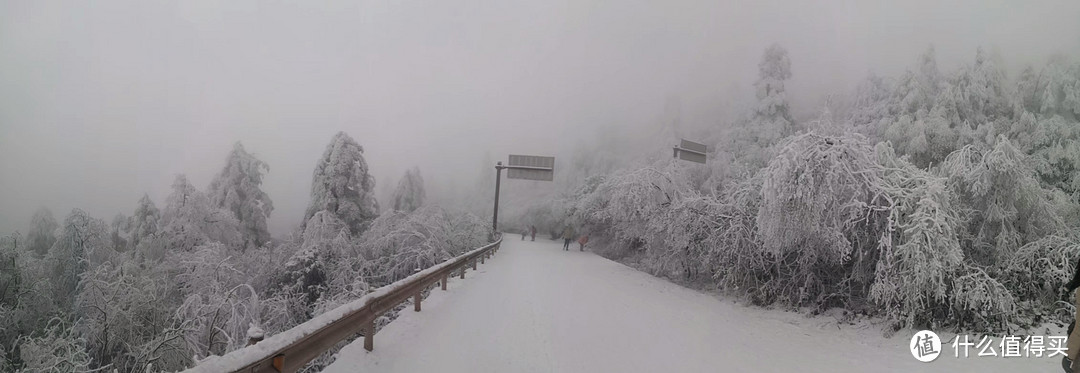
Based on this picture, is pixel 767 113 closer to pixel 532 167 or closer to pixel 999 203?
pixel 532 167

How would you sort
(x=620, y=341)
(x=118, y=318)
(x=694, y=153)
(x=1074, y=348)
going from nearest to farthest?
(x=1074, y=348)
(x=620, y=341)
(x=118, y=318)
(x=694, y=153)

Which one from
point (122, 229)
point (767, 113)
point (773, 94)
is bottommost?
point (122, 229)

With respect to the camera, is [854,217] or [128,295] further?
[128,295]

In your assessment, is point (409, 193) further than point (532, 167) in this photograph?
Yes

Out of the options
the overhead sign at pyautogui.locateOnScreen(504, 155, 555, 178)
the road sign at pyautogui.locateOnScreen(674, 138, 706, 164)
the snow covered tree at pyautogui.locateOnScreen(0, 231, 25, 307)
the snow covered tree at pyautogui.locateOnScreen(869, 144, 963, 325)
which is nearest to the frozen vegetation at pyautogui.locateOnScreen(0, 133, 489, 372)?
the snow covered tree at pyautogui.locateOnScreen(0, 231, 25, 307)

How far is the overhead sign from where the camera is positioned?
36094 millimetres

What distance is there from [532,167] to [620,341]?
97.1 feet

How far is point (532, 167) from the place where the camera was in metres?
36.4

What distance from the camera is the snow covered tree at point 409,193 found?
50094 mm

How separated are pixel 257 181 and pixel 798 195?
3263 centimetres

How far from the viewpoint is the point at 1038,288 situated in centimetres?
866

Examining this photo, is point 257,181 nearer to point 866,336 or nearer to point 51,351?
point 51,351

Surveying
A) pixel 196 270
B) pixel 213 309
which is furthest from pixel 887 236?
pixel 196 270

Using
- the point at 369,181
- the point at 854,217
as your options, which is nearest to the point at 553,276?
the point at 854,217
